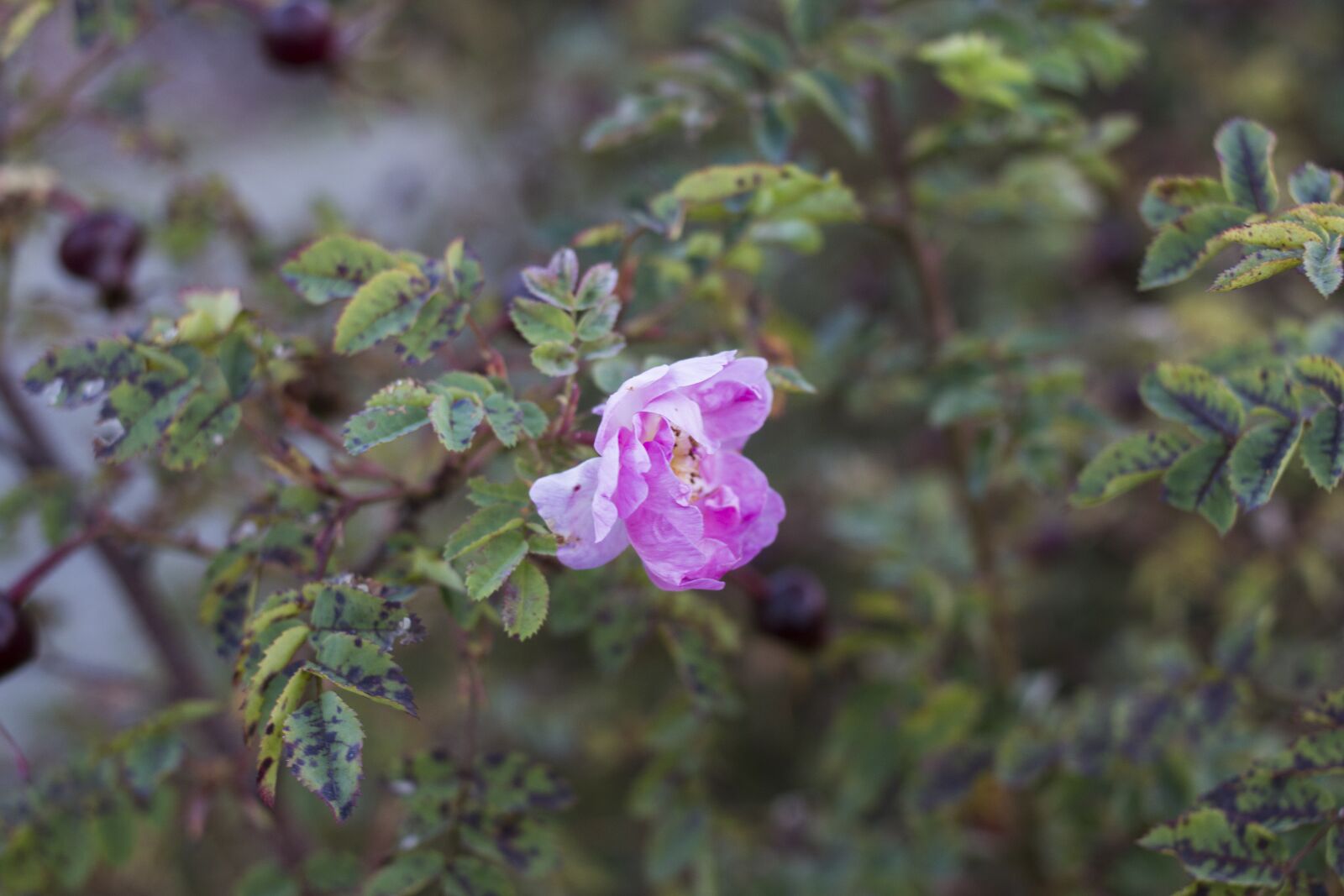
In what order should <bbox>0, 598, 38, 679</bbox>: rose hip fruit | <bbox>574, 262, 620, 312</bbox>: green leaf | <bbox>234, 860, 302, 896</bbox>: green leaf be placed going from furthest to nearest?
<bbox>234, 860, 302, 896</bbox>: green leaf, <bbox>0, 598, 38, 679</bbox>: rose hip fruit, <bbox>574, 262, 620, 312</bbox>: green leaf

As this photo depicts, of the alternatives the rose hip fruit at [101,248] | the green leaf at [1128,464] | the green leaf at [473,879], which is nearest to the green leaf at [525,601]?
the green leaf at [473,879]

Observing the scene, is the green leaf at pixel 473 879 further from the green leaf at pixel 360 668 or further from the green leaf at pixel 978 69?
the green leaf at pixel 978 69

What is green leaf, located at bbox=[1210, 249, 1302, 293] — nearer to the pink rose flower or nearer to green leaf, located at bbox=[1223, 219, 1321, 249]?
green leaf, located at bbox=[1223, 219, 1321, 249]

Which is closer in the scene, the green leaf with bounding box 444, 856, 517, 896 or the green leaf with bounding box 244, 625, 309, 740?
the green leaf with bounding box 244, 625, 309, 740

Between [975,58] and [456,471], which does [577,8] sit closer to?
[975,58]

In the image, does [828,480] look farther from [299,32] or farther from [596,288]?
[596,288]

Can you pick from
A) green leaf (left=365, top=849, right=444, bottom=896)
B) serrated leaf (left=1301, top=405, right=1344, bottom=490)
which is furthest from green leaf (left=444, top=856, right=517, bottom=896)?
serrated leaf (left=1301, top=405, right=1344, bottom=490)

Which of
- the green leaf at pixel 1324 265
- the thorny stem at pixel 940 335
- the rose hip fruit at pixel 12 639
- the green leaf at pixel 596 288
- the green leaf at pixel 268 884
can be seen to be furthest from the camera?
the thorny stem at pixel 940 335

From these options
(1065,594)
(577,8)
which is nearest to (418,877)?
(1065,594)
